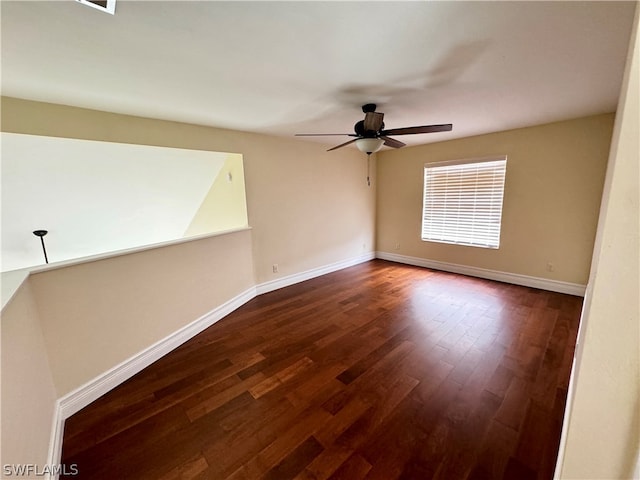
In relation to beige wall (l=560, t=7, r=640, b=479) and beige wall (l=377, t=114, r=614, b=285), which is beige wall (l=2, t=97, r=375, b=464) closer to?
beige wall (l=560, t=7, r=640, b=479)

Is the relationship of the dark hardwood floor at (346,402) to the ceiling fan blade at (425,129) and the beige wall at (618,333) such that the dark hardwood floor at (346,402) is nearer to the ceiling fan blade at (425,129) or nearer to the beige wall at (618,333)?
the beige wall at (618,333)

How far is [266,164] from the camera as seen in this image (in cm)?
368

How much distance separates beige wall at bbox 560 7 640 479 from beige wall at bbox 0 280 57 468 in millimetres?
1900

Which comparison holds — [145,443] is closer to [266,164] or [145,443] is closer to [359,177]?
[266,164]

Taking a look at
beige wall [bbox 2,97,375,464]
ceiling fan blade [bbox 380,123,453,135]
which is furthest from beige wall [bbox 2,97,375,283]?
ceiling fan blade [bbox 380,123,453,135]

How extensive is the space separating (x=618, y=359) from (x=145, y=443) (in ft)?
7.16

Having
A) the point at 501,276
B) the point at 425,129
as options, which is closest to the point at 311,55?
the point at 425,129

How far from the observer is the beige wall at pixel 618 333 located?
634 millimetres

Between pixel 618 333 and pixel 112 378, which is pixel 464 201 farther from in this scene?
pixel 112 378

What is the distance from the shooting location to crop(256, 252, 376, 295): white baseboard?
3855 millimetres

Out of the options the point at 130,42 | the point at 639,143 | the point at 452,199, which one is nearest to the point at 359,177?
the point at 452,199

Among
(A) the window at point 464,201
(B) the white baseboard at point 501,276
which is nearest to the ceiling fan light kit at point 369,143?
(A) the window at point 464,201

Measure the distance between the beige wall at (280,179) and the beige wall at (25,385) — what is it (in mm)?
1642

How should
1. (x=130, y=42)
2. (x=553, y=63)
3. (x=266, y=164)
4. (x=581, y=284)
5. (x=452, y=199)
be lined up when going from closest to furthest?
(x=130, y=42), (x=553, y=63), (x=581, y=284), (x=266, y=164), (x=452, y=199)
